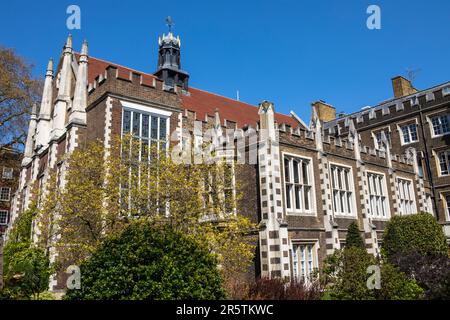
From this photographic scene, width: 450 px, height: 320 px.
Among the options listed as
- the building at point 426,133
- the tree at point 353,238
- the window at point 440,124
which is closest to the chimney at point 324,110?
the building at point 426,133

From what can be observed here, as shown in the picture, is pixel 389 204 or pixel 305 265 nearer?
pixel 305 265

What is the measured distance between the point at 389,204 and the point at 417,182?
199 inches

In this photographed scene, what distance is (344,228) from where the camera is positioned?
17.7m

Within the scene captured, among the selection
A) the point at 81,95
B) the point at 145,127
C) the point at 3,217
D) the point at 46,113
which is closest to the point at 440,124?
the point at 145,127

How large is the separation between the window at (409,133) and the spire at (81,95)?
2493 centimetres

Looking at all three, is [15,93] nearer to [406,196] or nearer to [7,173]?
[7,173]

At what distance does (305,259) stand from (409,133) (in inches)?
792

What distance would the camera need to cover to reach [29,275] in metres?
10.9

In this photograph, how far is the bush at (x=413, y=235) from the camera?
18172 mm

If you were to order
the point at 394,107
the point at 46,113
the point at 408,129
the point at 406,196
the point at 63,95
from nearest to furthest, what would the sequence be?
the point at 63,95 → the point at 406,196 → the point at 46,113 → the point at 408,129 → the point at 394,107

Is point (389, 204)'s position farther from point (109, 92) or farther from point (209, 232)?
point (109, 92)
